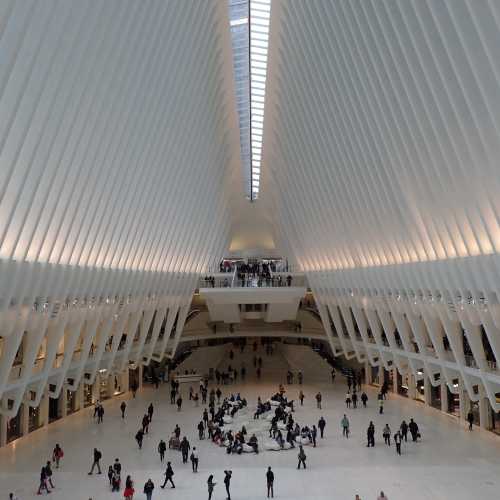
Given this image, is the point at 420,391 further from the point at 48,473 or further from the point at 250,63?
the point at 48,473

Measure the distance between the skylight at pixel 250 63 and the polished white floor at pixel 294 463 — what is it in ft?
50.2

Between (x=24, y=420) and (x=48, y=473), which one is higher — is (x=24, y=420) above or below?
above

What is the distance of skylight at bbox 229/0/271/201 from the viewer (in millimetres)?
20688

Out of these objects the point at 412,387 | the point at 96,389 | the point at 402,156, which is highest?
the point at 402,156

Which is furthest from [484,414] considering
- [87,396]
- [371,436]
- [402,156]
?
[87,396]

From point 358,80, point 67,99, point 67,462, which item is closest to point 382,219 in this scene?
point 358,80

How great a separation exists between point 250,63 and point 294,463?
16.5 meters

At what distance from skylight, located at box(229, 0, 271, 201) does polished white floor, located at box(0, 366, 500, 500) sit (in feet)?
50.2

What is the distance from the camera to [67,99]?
40.9 feet

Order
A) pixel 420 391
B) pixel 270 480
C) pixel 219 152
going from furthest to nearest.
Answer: pixel 219 152 < pixel 420 391 < pixel 270 480

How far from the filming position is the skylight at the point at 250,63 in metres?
20.7

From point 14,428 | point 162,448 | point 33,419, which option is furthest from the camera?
point 33,419

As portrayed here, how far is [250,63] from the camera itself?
2406cm

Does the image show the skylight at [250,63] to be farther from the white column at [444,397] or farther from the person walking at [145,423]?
the white column at [444,397]
